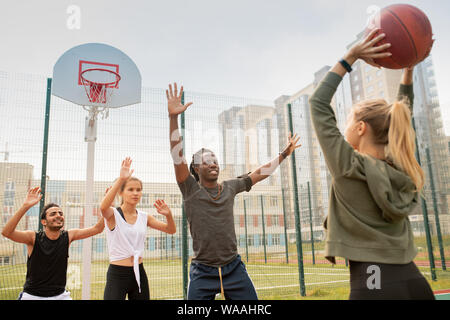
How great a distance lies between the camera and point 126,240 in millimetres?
3598

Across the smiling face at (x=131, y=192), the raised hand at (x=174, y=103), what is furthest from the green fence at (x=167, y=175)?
the raised hand at (x=174, y=103)

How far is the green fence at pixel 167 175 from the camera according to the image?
16.3 ft

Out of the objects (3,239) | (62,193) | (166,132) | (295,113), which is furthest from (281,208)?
(3,239)

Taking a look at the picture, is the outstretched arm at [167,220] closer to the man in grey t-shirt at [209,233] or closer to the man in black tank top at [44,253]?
the man in grey t-shirt at [209,233]

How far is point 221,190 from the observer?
300 centimetres

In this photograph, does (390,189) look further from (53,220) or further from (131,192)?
(53,220)

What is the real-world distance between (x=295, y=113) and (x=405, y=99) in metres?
4.81

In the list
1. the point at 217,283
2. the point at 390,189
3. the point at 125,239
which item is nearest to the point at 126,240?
the point at 125,239

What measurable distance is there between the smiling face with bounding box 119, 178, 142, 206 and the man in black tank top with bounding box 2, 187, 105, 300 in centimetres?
67

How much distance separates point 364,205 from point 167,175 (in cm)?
414

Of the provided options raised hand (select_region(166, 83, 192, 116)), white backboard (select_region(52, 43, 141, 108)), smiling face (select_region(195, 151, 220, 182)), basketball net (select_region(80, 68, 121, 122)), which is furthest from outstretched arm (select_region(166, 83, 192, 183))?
white backboard (select_region(52, 43, 141, 108))

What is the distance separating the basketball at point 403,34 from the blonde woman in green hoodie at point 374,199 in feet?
1.88

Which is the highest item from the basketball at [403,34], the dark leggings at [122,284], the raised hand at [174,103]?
the basketball at [403,34]
